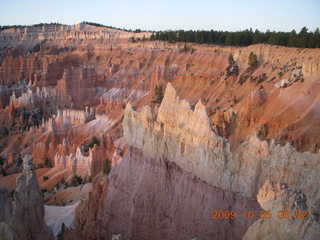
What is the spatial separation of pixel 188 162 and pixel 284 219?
7783 mm

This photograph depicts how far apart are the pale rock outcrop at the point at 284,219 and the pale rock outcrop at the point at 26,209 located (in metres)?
10.4

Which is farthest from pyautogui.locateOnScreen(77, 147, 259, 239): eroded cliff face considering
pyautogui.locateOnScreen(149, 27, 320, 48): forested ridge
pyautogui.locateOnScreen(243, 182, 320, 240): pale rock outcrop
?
pyautogui.locateOnScreen(149, 27, 320, 48): forested ridge

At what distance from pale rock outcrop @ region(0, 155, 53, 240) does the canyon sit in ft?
0.18

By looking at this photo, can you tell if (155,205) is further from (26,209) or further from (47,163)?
(47,163)

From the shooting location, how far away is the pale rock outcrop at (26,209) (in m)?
15.9

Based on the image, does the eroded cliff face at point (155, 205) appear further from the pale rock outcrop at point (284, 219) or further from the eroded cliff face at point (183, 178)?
the pale rock outcrop at point (284, 219)

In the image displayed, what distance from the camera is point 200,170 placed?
15914 mm

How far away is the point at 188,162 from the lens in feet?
54.1

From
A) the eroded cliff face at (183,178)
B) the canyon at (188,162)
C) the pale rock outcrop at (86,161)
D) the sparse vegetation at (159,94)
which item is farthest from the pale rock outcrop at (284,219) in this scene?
the sparse vegetation at (159,94)

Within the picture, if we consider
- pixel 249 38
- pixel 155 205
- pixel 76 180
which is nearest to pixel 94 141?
pixel 76 180

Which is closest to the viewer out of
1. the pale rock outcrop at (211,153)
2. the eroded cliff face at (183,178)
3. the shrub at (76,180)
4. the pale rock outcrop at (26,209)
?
the pale rock outcrop at (211,153)

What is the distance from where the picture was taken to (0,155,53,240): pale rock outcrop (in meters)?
15.9

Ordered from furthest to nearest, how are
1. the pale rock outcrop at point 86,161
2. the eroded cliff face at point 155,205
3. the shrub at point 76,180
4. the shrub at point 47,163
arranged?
the shrub at point 47,163 < the pale rock outcrop at point 86,161 < the shrub at point 76,180 < the eroded cliff face at point 155,205

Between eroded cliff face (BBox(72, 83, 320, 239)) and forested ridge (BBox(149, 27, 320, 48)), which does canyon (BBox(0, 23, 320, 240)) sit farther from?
forested ridge (BBox(149, 27, 320, 48))
